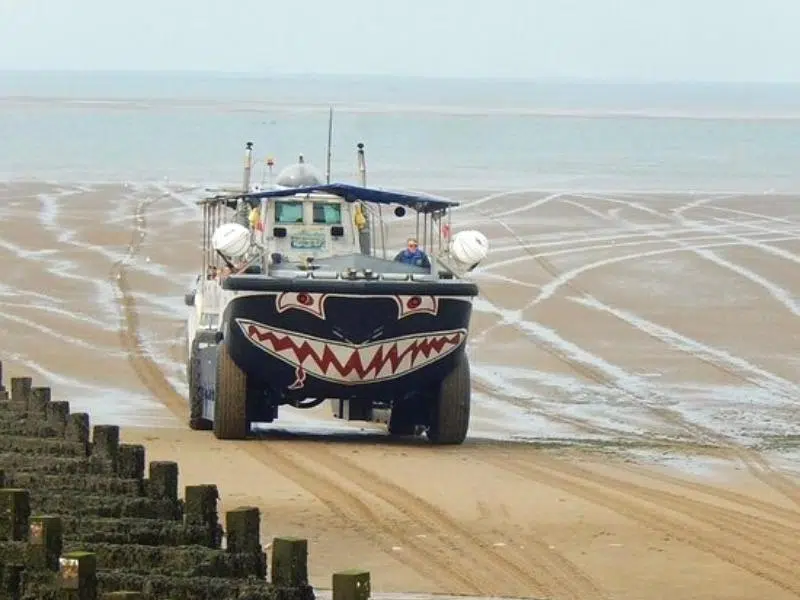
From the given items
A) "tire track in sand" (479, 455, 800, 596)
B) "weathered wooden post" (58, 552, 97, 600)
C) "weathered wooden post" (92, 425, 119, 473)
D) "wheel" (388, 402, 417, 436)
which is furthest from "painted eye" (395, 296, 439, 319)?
"weathered wooden post" (58, 552, 97, 600)

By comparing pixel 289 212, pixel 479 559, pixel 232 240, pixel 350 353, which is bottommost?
pixel 479 559

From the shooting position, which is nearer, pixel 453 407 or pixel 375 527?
pixel 375 527

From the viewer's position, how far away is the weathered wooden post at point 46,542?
8703 mm

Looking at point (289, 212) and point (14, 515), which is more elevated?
point (289, 212)

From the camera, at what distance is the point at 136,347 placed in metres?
24.6

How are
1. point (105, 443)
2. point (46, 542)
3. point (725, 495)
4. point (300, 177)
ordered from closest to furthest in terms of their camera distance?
point (46, 542), point (105, 443), point (725, 495), point (300, 177)

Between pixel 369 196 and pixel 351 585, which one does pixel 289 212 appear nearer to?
pixel 369 196

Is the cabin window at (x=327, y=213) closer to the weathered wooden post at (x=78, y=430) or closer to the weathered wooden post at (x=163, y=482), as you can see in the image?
the weathered wooden post at (x=78, y=430)

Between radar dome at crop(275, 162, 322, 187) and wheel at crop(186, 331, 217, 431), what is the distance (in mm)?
1450

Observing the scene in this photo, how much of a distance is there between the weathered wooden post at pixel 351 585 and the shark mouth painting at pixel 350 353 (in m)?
9.02

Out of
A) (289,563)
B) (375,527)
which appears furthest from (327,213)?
(289,563)

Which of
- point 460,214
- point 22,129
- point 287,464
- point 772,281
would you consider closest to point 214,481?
point 287,464

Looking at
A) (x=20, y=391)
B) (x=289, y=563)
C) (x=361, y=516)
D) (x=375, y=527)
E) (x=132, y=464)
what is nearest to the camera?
(x=289, y=563)

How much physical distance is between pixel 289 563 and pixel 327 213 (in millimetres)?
10036
